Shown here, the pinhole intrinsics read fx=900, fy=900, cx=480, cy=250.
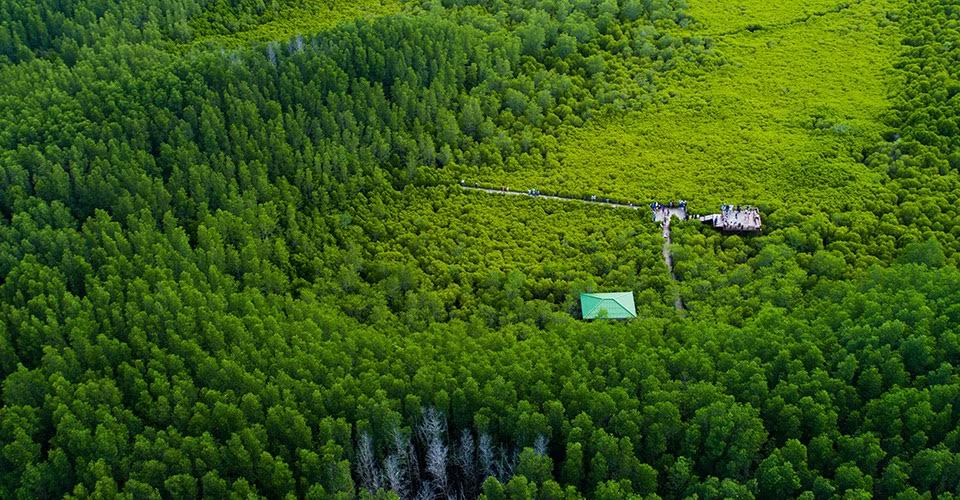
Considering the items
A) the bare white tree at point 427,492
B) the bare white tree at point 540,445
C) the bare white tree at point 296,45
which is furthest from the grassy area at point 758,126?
the bare white tree at point 427,492

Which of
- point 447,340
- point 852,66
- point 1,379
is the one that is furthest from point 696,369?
point 852,66

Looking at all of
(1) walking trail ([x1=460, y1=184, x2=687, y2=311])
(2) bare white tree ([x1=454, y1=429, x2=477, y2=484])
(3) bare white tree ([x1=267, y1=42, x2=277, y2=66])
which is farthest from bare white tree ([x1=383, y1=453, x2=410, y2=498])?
(3) bare white tree ([x1=267, y1=42, x2=277, y2=66])

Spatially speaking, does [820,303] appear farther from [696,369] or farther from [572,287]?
[572,287]

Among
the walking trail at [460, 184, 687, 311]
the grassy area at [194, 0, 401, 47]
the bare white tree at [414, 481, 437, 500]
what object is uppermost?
the grassy area at [194, 0, 401, 47]

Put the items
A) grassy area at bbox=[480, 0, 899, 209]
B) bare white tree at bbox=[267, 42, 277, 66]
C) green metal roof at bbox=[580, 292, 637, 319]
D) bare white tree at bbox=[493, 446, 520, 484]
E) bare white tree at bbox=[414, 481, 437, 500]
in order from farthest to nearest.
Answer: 1. bare white tree at bbox=[267, 42, 277, 66]
2. grassy area at bbox=[480, 0, 899, 209]
3. green metal roof at bbox=[580, 292, 637, 319]
4. bare white tree at bbox=[414, 481, 437, 500]
5. bare white tree at bbox=[493, 446, 520, 484]

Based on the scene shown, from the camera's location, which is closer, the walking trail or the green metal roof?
the green metal roof

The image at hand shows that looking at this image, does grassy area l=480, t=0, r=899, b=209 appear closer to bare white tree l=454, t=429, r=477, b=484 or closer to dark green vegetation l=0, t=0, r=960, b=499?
dark green vegetation l=0, t=0, r=960, b=499
